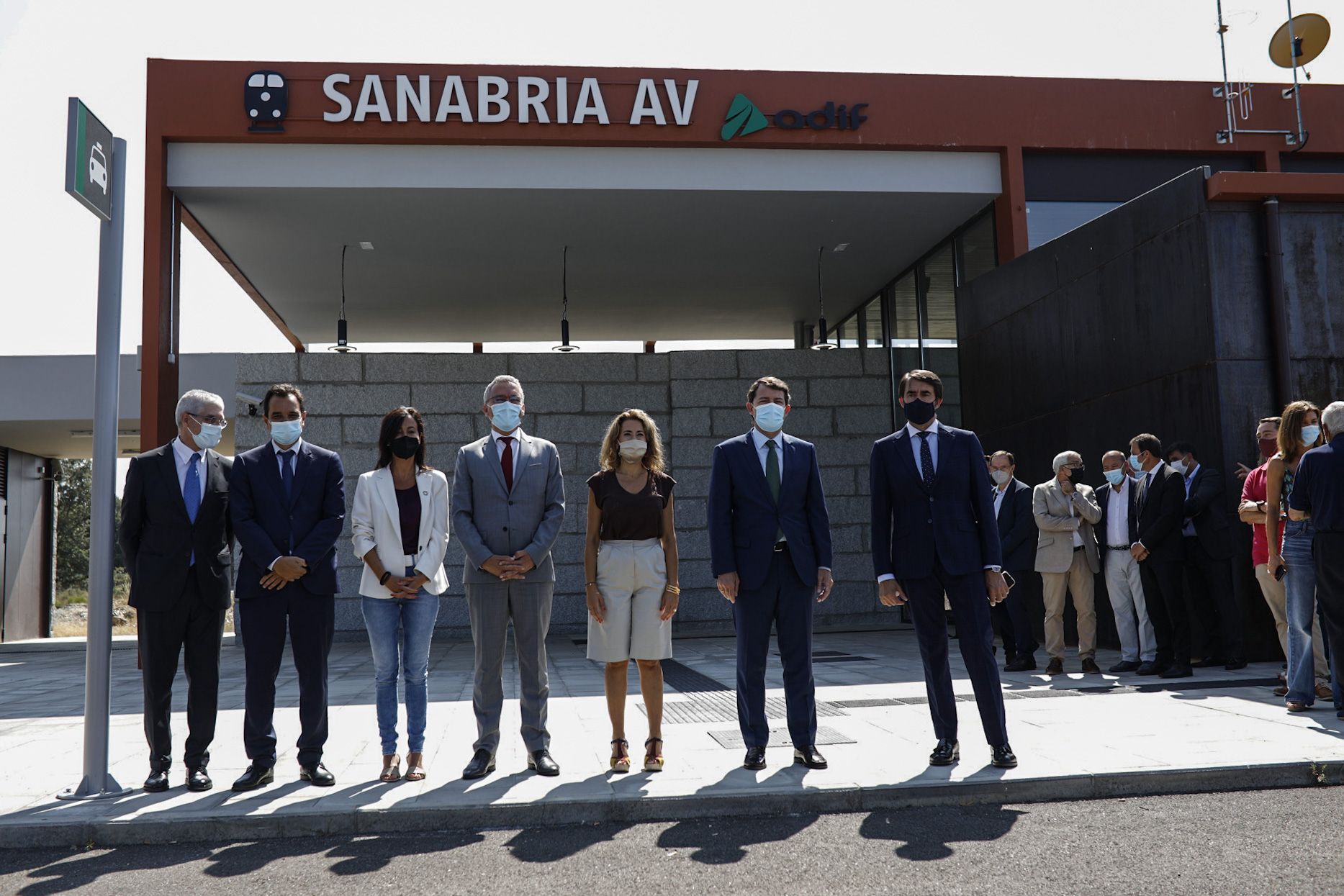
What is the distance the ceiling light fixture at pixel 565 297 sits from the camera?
13930 mm

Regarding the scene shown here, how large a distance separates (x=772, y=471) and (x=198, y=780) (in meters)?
2.84

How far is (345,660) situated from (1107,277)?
823 centimetres

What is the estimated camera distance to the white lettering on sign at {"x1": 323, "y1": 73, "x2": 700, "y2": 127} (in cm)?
1140

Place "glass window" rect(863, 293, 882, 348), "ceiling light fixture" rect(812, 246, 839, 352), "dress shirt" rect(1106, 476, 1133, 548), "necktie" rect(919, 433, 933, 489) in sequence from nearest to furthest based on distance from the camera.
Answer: "necktie" rect(919, 433, 933, 489)
"dress shirt" rect(1106, 476, 1133, 548)
"ceiling light fixture" rect(812, 246, 839, 352)
"glass window" rect(863, 293, 882, 348)

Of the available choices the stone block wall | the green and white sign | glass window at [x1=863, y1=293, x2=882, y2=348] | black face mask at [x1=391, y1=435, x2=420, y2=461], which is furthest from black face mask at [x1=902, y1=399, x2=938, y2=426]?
glass window at [x1=863, y1=293, x2=882, y2=348]

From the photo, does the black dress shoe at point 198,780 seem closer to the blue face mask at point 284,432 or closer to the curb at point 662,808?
the curb at point 662,808

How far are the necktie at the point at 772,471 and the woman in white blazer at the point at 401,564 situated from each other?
1.48 m

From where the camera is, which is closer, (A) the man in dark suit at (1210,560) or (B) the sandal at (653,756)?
(B) the sandal at (653,756)

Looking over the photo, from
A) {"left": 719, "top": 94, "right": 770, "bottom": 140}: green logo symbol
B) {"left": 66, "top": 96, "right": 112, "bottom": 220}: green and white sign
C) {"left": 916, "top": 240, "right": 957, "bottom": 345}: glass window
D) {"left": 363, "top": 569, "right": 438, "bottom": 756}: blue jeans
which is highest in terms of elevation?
{"left": 719, "top": 94, "right": 770, "bottom": 140}: green logo symbol

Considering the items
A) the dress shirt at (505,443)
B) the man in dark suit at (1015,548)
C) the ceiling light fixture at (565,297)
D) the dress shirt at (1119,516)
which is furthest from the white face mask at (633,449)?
the ceiling light fixture at (565,297)

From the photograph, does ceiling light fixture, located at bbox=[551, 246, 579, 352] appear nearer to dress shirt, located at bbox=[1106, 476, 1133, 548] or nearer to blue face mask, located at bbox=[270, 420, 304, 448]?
dress shirt, located at bbox=[1106, 476, 1133, 548]

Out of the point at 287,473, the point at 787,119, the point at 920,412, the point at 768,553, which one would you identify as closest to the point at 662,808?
the point at 768,553

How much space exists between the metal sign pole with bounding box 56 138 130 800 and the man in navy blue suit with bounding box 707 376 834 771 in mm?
2685

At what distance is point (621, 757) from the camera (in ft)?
15.8
